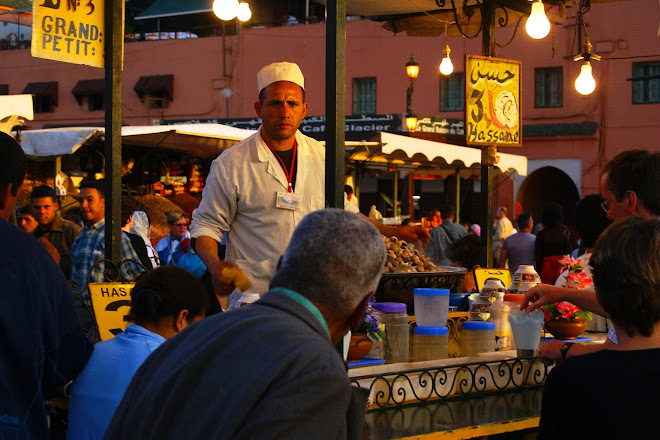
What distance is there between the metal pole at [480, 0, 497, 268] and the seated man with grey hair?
4185mm

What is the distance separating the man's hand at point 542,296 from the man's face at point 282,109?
119 centimetres

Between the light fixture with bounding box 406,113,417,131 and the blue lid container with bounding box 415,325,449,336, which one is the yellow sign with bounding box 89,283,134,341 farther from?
the light fixture with bounding box 406,113,417,131

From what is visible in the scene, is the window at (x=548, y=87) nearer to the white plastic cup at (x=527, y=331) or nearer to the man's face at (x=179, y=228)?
the man's face at (x=179, y=228)

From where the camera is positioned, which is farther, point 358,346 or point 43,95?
point 43,95

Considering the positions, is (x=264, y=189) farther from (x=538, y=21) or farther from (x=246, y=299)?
(x=538, y=21)

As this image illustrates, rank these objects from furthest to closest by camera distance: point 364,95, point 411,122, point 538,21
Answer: point 364,95
point 411,122
point 538,21

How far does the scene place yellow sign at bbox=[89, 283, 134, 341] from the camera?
354 cm

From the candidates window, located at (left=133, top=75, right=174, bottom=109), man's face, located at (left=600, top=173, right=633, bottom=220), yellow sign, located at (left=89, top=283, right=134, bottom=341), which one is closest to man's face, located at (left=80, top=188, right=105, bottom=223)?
yellow sign, located at (left=89, top=283, right=134, bottom=341)

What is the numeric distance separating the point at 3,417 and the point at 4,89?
1128 inches

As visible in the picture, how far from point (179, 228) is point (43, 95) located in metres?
20.9

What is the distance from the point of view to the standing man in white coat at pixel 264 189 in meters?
3.46

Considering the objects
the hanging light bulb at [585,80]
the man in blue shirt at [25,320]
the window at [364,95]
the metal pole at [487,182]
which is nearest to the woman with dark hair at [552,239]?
the hanging light bulb at [585,80]

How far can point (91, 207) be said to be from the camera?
5.75 meters

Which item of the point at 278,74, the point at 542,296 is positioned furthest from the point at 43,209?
the point at 542,296
